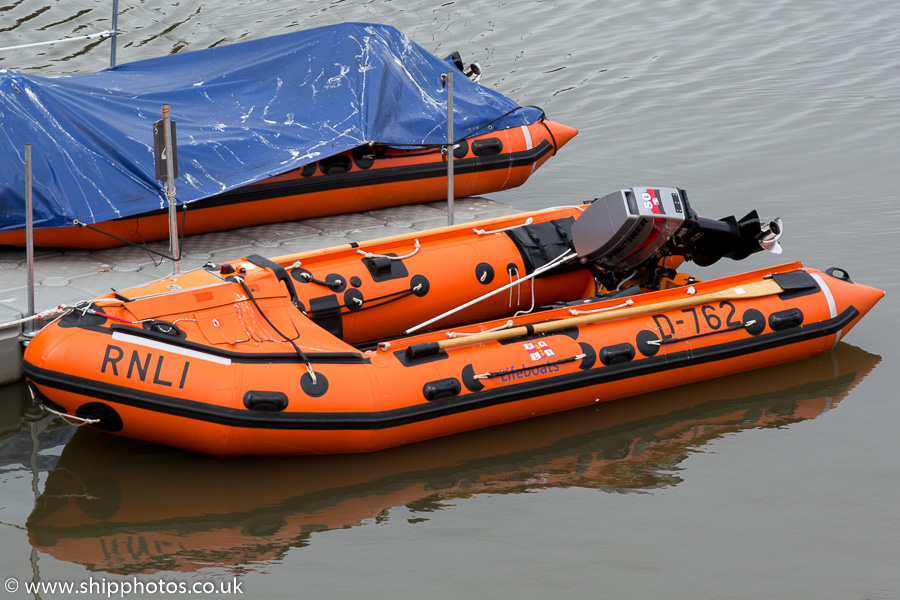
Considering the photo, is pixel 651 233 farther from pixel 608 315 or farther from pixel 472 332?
pixel 472 332

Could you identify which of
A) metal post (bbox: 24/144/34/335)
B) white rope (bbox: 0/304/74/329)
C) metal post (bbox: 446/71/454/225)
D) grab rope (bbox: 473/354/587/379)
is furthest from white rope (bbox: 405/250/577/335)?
metal post (bbox: 24/144/34/335)

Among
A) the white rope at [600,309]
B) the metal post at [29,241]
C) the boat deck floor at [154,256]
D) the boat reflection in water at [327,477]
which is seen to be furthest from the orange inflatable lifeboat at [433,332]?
the boat deck floor at [154,256]

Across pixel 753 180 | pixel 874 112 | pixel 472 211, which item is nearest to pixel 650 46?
pixel 874 112

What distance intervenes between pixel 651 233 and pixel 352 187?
7.46ft

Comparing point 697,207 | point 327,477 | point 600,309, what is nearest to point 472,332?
point 600,309

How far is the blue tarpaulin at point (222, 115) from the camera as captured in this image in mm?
5809

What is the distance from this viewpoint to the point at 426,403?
4758 mm

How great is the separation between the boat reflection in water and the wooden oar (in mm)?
499

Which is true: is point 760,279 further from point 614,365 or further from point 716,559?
point 716,559

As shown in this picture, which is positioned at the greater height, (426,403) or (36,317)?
(36,317)

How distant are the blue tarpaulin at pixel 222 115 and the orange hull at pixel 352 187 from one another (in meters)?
0.17

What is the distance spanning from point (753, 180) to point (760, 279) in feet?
9.45

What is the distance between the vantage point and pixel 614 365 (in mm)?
5176

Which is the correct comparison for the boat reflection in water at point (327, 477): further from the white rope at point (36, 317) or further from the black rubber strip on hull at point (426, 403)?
the white rope at point (36, 317)
